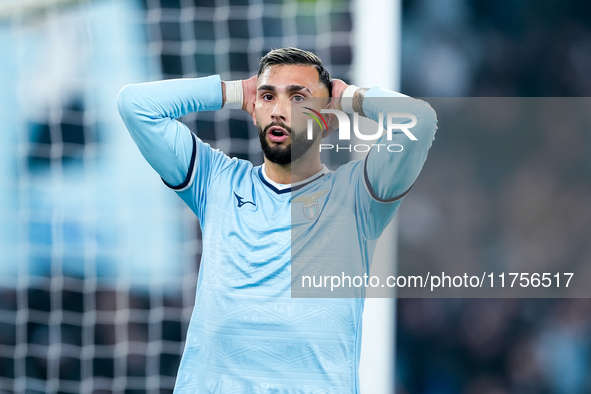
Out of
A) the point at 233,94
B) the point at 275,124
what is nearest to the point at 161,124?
the point at 233,94

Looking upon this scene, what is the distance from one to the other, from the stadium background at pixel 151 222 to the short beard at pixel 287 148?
4.61 ft

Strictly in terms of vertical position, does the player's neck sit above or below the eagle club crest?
above

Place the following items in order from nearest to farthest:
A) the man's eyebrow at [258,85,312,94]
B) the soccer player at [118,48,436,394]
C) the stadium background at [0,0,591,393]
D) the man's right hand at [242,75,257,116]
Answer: the soccer player at [118,48,436,394], the man's eyebrow at [258,85,312,94], the man's right hand at [242,75,257,116], the stadium background at [0,0,591,393]

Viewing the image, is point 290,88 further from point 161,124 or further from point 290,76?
point 161,124

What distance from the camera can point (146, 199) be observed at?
3.55 m

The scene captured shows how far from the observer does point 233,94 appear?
6.95 feet

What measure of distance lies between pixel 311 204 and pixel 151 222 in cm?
→ 179

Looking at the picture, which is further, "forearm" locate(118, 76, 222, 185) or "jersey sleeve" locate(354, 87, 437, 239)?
"forearm" locate(118, 76, 222, 185)

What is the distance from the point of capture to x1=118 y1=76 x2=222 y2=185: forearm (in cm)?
202

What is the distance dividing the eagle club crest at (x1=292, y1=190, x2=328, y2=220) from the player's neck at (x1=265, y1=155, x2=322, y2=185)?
2.8 inches

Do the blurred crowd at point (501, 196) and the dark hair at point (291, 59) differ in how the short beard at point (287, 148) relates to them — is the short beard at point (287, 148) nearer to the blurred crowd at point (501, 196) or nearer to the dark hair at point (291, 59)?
the dark hair at point (291, 59)

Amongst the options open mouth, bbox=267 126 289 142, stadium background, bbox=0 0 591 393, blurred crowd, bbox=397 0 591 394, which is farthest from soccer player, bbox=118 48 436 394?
blurred crowd, bbox=397 0 591 394

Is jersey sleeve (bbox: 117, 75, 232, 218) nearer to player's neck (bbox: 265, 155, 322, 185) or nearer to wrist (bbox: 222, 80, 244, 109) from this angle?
wrist (bbox: 222, 80, 244, 109)

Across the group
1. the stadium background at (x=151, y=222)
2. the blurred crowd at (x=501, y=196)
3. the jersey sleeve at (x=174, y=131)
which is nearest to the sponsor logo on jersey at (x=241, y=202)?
the jersey sleeve at (x=174, y=131)
